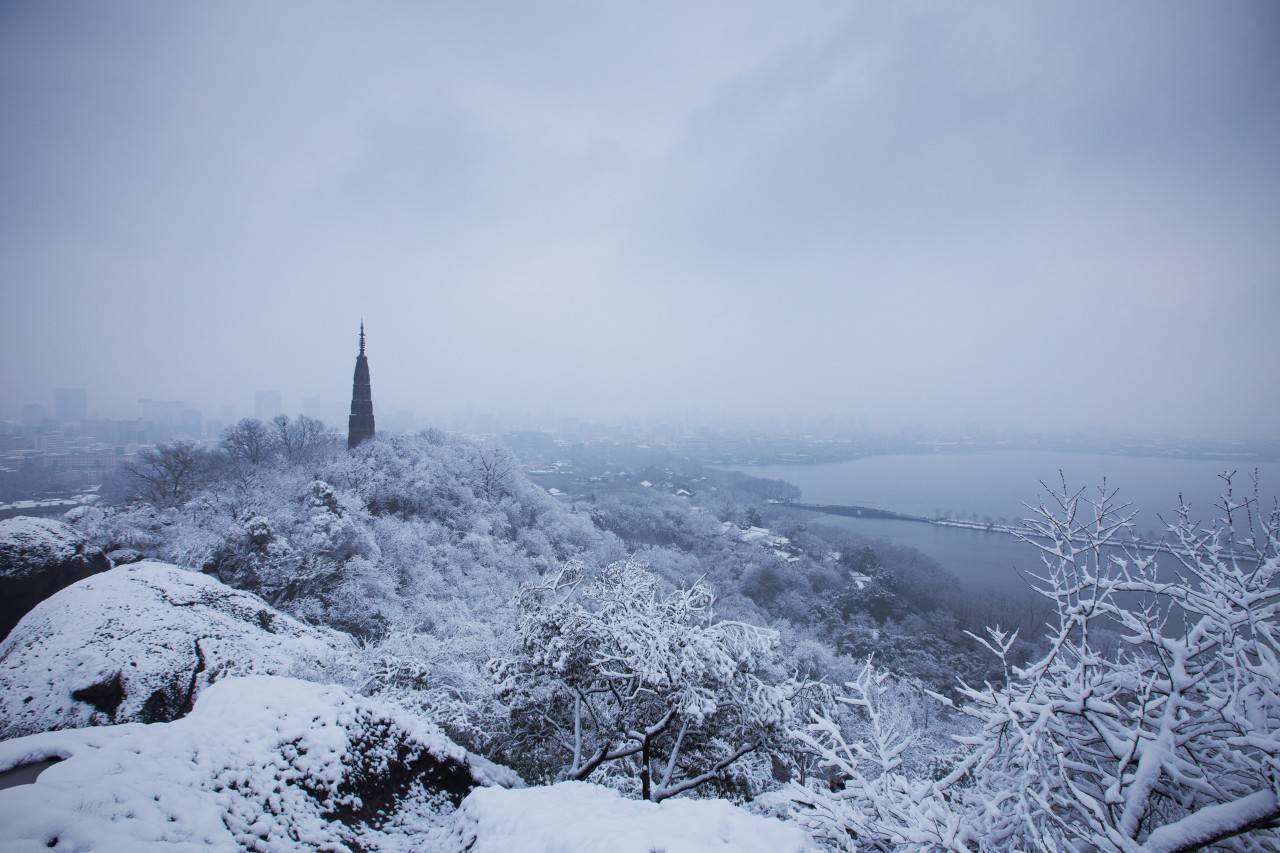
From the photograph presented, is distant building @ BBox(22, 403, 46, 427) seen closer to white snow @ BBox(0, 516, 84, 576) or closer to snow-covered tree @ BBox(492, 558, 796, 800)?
white snow @ BBox(0, 516, 84, 576)

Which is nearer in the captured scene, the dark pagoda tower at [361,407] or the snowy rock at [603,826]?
the snowy rock at [603,826]

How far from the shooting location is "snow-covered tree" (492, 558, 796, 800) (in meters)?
5.64

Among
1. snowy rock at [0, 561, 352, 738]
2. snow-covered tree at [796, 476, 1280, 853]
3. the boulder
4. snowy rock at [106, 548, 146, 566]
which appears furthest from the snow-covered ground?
snow-covered tree at [796, 476, 1280, 853]

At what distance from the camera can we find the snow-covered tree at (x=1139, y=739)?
256cm

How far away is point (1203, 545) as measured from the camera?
3.31m

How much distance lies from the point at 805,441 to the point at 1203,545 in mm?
122628

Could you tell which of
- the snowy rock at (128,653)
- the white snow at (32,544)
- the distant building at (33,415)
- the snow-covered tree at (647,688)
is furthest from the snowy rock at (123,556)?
the distant building at (33,415)

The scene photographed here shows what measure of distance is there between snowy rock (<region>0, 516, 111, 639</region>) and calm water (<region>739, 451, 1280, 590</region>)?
32959 millimetres

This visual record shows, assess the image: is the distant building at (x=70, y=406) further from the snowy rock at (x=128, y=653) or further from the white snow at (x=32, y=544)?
the snowy rock at (x=128, y=653)

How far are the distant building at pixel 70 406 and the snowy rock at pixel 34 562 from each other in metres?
26.1

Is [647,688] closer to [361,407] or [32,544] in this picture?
[32,544]

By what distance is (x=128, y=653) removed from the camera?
7.56 m

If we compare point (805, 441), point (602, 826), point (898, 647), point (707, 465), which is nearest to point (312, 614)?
point (602, 826)

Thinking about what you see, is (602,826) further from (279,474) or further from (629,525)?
(629,525)
